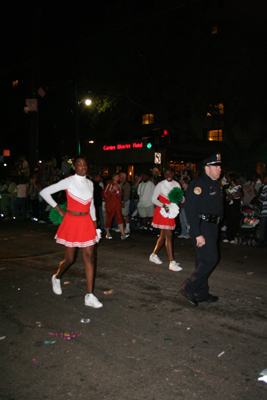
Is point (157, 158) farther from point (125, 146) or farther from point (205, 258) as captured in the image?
point (125, 146)

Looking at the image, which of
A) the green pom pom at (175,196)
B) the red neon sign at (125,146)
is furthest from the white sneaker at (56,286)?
the red neon sign at (125,146)

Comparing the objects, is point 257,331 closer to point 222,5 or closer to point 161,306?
point 161,306

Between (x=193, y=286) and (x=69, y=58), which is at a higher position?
(x=69, y=58)

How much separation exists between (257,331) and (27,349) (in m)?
2.59

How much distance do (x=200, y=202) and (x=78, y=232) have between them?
1.72 m

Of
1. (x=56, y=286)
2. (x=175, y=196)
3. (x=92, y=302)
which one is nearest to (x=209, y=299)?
(x=92, y=302)

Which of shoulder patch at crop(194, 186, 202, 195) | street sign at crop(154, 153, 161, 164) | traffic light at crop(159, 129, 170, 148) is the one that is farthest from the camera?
traffic light at crop(159, 129, 170, 148)

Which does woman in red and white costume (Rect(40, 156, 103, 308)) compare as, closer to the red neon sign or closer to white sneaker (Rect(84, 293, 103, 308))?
white sneaker (Rect(84, 293, 103, 308))

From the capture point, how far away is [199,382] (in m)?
2.98

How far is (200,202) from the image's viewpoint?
468 cm

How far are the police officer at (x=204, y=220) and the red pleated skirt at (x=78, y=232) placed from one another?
136 cm

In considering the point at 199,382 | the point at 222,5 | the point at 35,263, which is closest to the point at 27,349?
the point at 199,382

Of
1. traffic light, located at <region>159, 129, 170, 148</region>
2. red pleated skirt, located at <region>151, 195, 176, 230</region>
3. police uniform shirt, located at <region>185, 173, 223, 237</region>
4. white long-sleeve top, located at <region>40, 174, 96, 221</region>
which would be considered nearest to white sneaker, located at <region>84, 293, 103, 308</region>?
white long-sleeve top, located at <region>40, 174, 96, 221</region>

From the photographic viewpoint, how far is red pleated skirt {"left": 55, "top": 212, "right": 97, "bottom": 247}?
186 inches
